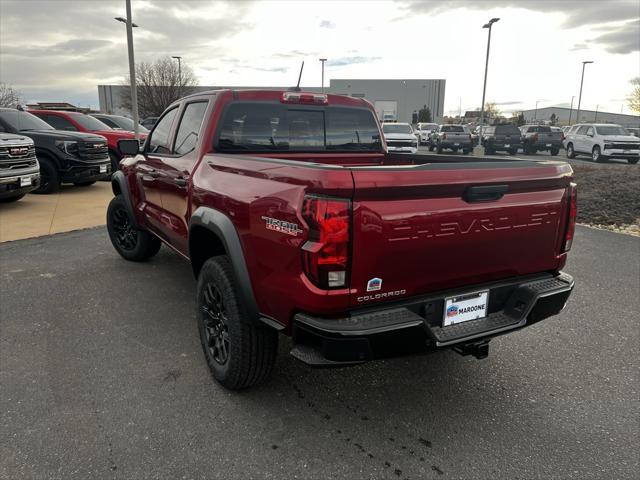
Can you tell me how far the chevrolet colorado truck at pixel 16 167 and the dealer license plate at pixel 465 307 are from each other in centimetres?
825

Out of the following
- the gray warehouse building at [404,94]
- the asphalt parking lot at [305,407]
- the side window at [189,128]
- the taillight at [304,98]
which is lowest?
the asphalt parking lot at [305,407]

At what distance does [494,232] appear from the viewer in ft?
8.16

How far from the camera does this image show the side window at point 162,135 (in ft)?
13.9

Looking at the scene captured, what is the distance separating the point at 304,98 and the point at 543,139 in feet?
80.7

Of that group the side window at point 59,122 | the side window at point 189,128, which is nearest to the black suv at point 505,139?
the side window at point 59,122

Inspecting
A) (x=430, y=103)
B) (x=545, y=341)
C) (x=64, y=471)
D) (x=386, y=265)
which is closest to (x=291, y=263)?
(x=386, y=265)

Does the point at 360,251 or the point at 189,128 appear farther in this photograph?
the point at 189,128

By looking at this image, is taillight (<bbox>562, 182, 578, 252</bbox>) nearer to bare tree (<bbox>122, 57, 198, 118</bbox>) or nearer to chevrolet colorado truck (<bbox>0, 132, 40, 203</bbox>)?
chevrolet colorado truck (<bbox>0, 132, 40, 203</bbox>)

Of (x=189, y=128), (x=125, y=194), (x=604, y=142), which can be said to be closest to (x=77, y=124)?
(x=125, y=194)

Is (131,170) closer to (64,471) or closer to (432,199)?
(64,471)

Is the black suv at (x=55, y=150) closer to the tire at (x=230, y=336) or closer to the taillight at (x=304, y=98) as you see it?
the taillight at (x=304, y=98)

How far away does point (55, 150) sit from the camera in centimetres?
1013

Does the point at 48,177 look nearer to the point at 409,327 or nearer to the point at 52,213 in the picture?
the point at 52,213

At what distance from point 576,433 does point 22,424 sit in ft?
10.1
